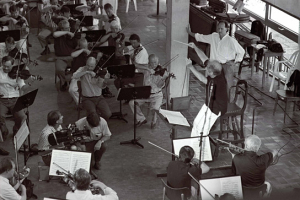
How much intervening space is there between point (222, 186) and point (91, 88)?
11.9ft

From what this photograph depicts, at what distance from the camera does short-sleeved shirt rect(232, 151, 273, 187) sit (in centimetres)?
462

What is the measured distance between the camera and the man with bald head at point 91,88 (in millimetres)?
7216

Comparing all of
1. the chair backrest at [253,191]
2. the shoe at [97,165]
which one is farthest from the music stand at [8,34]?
the chair backrest at [253,191]

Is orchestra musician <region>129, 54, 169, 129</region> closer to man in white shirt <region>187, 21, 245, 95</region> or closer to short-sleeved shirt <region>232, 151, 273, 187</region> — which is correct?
man in white shirt <region>187, 21, 245, 95</region>

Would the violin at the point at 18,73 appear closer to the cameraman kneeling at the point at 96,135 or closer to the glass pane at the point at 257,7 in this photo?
the cameraman kneeling at the point at 96,135

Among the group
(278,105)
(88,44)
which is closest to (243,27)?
(278,105)

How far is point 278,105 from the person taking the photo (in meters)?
8.55

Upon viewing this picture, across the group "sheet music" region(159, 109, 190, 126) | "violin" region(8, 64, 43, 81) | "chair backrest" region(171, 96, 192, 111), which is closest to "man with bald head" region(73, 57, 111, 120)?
"violin" region(8, 64, 43, 81)

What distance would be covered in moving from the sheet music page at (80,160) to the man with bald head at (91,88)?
2.11 m

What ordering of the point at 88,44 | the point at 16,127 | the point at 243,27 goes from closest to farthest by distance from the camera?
1. the point at 16,127
2. the point at 88,44
3. the point at 243,27

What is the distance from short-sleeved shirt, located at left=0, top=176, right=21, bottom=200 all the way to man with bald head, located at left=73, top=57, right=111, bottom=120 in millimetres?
2858

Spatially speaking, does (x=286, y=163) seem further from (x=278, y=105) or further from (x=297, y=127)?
(x=278, y=105)

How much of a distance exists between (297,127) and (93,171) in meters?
3.65

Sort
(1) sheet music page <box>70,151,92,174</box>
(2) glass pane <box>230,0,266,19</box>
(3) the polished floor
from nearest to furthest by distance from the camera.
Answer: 1. (1) sheet music page <box>70,151,92,174</box>
2. (3) the polished floor
3. (2) glass pane <box>230,0,266,19</box>
